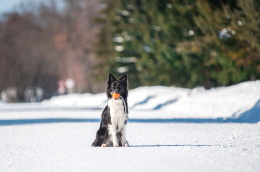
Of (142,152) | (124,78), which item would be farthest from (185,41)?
(142,152)

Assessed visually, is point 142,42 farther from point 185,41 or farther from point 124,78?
point 124,78

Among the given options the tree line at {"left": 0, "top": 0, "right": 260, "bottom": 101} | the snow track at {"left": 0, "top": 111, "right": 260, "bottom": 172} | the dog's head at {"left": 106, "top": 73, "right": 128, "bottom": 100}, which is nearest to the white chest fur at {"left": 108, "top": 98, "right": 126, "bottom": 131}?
the dog's head at {"left": 106, "top": 73, "right": 128, "bottom": 100}

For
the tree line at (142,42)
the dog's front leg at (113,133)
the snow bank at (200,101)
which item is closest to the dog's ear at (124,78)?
the dog's front leg at (113,133)

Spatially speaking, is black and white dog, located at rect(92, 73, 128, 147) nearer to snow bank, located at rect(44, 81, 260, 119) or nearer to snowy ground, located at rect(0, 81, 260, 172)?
snowy ground, located at rect(0, 81, 260, 172)

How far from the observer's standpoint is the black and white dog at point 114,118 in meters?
10.2

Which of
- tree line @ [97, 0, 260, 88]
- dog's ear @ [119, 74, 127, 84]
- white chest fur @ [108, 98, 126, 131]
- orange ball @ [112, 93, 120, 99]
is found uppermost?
tree line @ [97, 0, 260, 88]

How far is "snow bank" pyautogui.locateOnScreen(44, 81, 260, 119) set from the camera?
2120cm

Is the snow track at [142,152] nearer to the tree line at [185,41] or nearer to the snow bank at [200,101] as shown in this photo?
the snow bank at [200,101]

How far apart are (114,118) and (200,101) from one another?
618 inches

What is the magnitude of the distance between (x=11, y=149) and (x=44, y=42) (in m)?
75.3

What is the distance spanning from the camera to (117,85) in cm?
1028

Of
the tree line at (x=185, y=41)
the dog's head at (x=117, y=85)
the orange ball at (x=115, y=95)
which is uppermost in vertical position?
the tree line at (x=185, y=41)

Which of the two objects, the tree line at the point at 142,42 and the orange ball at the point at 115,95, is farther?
the tree line at the point at 142,42

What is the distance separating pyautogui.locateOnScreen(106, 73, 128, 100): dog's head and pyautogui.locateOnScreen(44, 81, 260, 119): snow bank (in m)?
10.1
